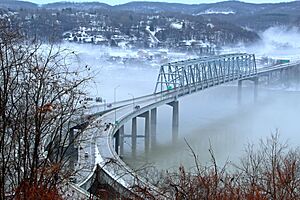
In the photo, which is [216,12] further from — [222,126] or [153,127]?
[153,127]

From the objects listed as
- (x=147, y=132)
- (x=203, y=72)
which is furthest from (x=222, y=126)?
(x=203, y=72)

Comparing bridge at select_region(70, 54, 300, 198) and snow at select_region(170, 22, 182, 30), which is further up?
snow at select_region(170, 22, 182, 30)

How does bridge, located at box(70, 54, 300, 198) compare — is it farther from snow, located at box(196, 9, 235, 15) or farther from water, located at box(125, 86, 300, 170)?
snow, located at box(196, 9, 235, 15)

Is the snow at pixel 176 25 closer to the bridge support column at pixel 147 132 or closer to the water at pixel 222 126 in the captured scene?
the water at pixel 222 126

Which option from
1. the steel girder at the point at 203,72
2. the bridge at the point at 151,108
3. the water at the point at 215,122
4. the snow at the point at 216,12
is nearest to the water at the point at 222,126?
the water at the point at 215,122

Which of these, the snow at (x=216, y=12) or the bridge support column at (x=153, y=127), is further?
the snow at (x=216, y=12)

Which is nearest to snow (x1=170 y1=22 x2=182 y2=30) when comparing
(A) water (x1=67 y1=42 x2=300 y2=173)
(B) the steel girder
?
(A) water (x1=67 y1=42 x2=300 y2=173)

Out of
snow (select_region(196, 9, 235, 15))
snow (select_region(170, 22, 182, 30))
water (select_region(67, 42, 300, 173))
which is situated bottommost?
water (select_region(67, 42, 300, 173))

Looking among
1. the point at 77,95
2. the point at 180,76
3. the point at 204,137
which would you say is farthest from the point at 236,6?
the point at 77,95

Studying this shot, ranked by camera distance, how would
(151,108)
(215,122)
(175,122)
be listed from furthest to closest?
(215,122) → (175,122) → (151,108)
